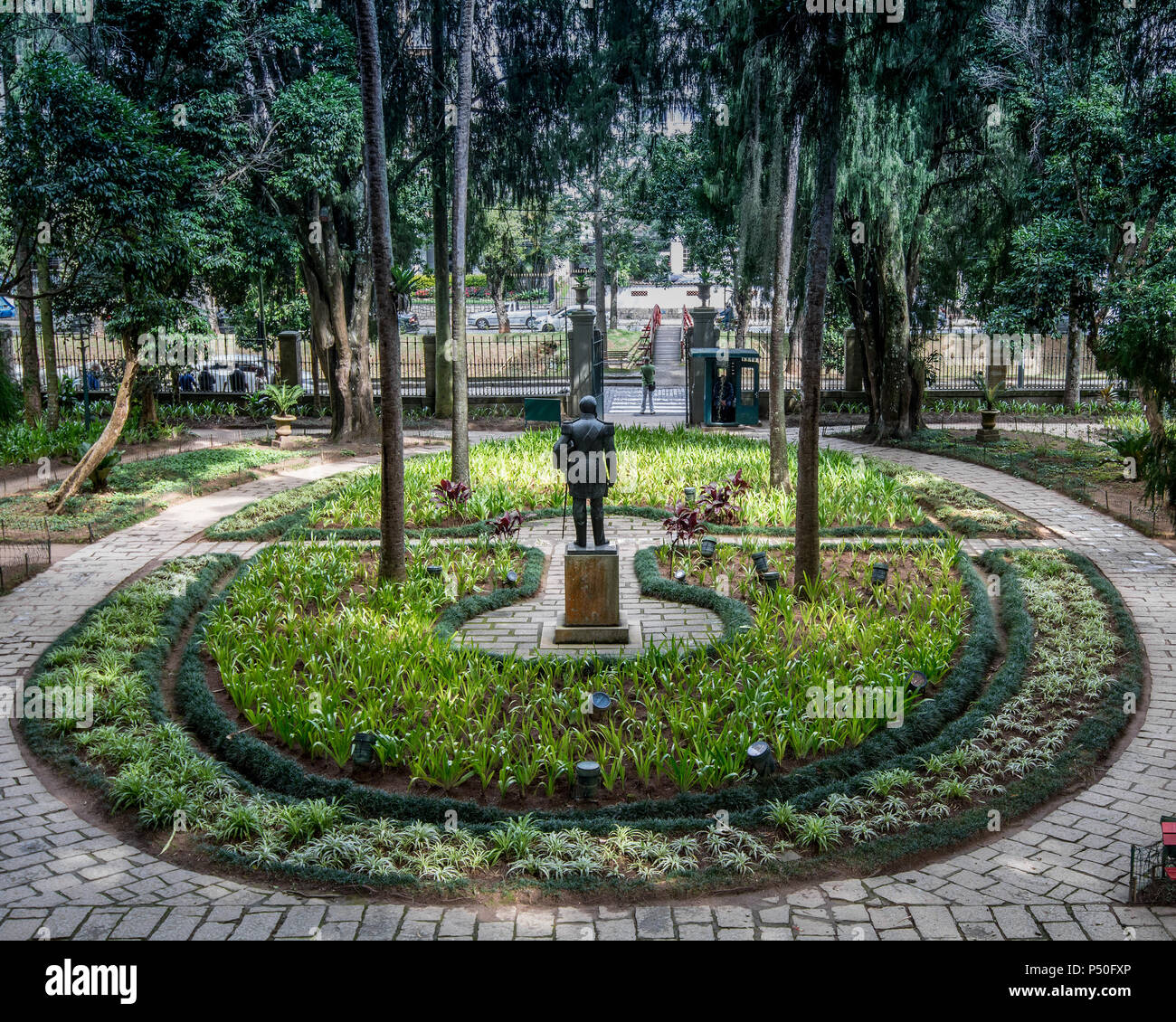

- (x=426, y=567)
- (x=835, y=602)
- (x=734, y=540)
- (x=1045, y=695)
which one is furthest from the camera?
(x=734, y=540)

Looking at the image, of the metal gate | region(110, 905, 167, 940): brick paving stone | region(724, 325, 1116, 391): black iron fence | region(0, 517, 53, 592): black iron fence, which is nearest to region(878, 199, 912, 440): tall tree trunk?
region(724, 325, 1116, 391): black iron fence

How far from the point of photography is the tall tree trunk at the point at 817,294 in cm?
1015

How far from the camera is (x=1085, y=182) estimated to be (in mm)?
16188

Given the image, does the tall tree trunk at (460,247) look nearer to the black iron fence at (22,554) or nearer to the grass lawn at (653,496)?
the grass lawn at (653,496)

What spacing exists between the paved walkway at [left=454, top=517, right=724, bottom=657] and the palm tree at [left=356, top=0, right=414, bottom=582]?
1.27m

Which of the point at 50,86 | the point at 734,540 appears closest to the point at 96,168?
the point at 50,86

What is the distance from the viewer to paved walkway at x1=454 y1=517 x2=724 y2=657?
9.38m

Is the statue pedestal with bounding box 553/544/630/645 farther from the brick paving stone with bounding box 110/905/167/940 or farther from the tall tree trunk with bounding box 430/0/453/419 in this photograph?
the tall tree trunk with bounding box 430/0/453/419

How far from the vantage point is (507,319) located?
4366cm

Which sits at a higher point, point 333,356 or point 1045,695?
point 333,356

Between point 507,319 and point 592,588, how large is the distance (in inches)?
1390

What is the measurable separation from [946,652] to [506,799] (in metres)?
3.99

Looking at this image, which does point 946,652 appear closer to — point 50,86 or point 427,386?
point 50,86

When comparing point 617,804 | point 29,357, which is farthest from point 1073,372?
point 29,357
